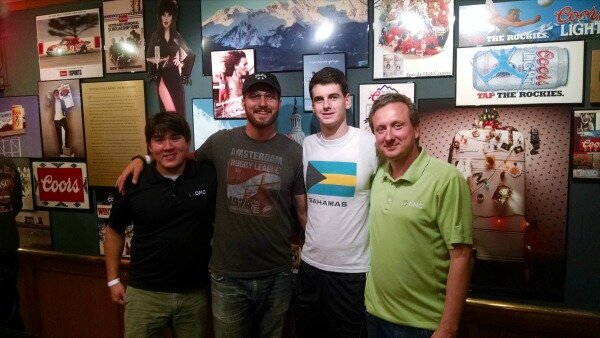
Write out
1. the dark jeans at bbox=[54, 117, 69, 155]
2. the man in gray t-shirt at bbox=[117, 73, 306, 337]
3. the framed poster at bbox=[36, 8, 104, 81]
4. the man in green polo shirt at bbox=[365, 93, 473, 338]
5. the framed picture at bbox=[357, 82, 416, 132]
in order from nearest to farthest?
the man in green polo shirt at bbox=[365, 93, 473, 338] < the man in gray t-shirt at bbox=[117, 73, 306, 337] < the framed picture at bbox=[357, 82, 416, 132] < the framed poster at bbox=[36, 8, 104, 81] < the dark jeans at bbox=[54, 117, 69, 155]

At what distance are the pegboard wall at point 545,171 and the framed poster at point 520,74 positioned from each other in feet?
0.18

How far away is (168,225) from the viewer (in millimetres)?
1896

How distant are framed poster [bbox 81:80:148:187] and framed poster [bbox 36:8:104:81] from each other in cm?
16

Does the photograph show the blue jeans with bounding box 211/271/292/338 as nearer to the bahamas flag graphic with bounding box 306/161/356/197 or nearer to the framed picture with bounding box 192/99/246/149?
the bahamas flag graphic with bounding box 306/161/356/197

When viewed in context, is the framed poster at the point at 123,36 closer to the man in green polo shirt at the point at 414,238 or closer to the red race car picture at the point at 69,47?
the red race car picture at the point at 69,47

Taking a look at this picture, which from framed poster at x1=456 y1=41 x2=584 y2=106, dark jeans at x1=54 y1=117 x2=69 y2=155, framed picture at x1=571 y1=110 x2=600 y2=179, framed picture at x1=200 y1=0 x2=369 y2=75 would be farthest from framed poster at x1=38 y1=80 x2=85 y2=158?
framed picture at x1=571 y1=110 x2=600 y2=179

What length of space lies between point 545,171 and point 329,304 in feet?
4.10

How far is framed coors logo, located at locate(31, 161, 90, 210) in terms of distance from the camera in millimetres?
2797

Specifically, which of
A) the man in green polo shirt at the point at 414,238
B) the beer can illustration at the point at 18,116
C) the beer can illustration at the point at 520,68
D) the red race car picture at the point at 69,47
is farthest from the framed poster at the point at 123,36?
the beer can illustration at the point at 520,68

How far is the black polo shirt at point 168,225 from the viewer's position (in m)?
1.89

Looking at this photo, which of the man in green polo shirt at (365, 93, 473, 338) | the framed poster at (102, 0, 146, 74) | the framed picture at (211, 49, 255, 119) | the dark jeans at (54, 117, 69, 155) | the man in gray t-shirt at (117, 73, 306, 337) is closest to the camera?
the man in green polo shirt at (365, 93, 473, 338)

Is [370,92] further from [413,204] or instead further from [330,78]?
[413,204]

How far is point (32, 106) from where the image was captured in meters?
2.84

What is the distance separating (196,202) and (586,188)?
6.30 ft
